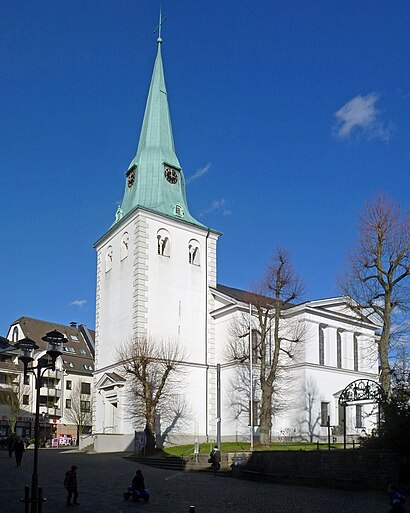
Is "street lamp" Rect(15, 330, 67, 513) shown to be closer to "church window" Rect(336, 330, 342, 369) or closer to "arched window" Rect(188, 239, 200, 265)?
"arched window" Rect(188, 239, 200, 265)

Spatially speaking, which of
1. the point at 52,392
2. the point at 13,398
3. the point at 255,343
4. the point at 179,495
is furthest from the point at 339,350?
the point at 52,392

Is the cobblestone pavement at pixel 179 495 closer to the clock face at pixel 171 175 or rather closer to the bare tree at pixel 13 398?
the clock face at pixel 171 175

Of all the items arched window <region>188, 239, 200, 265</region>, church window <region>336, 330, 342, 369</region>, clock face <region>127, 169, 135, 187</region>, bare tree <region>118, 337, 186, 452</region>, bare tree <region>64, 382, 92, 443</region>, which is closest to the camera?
bare tree <region>118, 337, 186, 452</region>

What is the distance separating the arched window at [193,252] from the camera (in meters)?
50.8

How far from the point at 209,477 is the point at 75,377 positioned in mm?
52765

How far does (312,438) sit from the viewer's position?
154 feet

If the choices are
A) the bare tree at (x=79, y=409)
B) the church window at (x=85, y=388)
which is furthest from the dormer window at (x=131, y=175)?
the church window at (x=85, y=388)

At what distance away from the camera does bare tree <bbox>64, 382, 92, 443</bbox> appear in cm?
7206

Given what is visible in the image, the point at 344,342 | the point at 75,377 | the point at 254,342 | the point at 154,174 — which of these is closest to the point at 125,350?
the point at 254,342

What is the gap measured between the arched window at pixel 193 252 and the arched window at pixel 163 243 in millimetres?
2139

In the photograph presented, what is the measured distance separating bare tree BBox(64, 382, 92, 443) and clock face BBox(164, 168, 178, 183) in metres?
30.8

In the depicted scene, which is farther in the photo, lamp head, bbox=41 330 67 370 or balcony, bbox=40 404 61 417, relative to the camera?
balcony, bbox=40 404 61 417

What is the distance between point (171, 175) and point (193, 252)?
672 cm

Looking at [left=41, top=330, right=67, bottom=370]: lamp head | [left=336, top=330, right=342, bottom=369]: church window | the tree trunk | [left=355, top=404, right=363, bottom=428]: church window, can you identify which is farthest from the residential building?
[left=41, top=330, right=67, bottom=370]: lamp head
